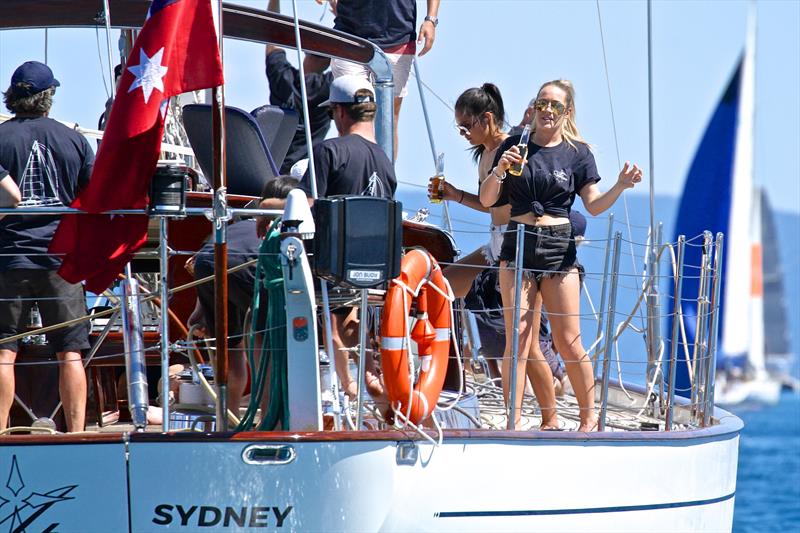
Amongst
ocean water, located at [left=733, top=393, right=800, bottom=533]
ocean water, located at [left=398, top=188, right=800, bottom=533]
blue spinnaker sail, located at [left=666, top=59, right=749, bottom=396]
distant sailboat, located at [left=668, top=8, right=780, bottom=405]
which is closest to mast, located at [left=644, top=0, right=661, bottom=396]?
ocean water, located at [left=398, top=188, right=800, bottom=533]

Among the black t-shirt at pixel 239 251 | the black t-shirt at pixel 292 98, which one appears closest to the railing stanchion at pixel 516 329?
the black t-shirt at pixel 239 251

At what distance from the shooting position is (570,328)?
6773mm

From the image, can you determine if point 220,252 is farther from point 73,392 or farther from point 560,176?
point 560,176

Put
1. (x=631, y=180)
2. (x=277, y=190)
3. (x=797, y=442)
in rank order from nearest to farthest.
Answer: (x=277, y=190) → (x=631, y=180) → (x=797, y=442)

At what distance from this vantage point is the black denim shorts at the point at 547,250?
Answer: 6742 millimetres

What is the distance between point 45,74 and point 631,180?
2649mm

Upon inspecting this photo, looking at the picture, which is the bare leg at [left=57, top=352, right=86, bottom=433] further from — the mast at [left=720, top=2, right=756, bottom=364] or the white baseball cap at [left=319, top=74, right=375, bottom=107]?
the mast at [left=720, top=2, right=756, bottom=364]

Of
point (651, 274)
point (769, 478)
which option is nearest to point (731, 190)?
point (769, 478)

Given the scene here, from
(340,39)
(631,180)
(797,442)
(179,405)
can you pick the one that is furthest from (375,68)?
(797,442)

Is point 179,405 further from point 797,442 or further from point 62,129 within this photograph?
point 797,442

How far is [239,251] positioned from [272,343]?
63 cm

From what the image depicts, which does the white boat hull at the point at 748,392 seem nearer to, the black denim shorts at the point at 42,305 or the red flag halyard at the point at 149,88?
the black denim shorts at the point at 42,305

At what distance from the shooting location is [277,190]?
627 cm

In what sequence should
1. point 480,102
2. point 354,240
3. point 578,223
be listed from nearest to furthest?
point 354,240, point 480,102, point 578,223
